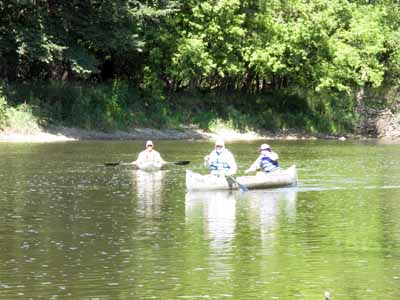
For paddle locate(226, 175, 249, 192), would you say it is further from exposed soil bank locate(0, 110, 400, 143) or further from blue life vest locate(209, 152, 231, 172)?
exposed soil bank locate(0, 110, 400, 143)

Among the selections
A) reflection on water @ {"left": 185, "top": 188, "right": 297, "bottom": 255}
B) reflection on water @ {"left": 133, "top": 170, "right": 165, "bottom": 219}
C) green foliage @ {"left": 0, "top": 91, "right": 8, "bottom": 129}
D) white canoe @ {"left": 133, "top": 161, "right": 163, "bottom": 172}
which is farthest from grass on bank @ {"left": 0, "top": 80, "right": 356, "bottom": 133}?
reflection on water @ {"left": 185, "top": 188, "right": 297, "bottom": 255}

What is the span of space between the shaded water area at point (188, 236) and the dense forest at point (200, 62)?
16849 millimetres

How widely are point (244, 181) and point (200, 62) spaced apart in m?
26.9

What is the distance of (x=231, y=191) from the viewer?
30625 mm

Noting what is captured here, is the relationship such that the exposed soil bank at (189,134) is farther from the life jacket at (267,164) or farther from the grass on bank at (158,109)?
the life jacket at (267,164)

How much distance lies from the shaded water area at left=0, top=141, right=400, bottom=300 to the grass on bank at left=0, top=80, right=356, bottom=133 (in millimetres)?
16534

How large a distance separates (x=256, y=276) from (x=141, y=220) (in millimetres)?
6886

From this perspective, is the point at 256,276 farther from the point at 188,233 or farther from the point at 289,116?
the point at 289,116

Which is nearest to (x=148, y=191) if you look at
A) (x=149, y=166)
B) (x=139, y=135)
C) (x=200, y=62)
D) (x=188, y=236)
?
(x=149, y=166)

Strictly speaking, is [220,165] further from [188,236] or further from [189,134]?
[189,134]

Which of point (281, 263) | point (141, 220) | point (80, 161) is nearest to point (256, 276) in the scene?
point (281, 263)

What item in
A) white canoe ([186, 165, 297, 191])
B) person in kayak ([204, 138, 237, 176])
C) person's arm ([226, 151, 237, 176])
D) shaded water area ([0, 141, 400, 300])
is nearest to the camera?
shaded water area ([0, 141, 400, 300])

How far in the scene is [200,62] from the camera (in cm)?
5706

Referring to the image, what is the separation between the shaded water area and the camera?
16.3 meters
